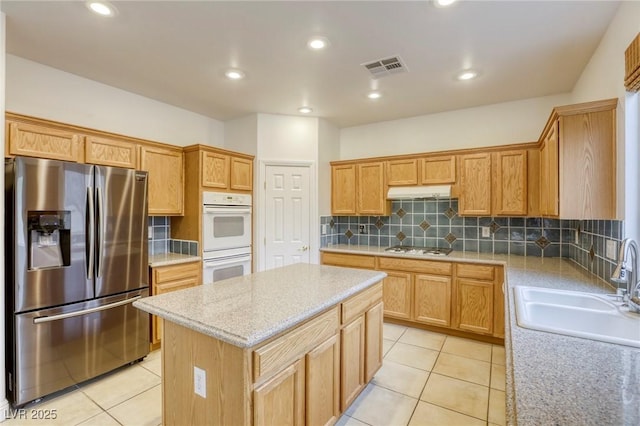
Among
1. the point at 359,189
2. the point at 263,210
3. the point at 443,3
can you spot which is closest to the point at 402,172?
the point at 359,189

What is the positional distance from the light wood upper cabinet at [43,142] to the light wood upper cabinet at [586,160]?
3802mm

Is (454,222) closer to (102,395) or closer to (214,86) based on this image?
(214,86)

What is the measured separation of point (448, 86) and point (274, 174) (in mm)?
2283

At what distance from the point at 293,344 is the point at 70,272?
1.94 meters

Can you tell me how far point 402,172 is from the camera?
12.8 ft

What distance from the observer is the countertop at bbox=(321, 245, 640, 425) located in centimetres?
76

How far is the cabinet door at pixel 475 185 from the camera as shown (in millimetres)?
3414

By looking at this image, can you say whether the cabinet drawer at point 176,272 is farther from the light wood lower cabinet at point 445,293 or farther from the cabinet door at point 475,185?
the cabinet door at point 475,185

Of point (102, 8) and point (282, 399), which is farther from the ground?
point (102, 8)

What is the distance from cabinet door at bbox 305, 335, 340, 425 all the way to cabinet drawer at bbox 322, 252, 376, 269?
1.98 metres

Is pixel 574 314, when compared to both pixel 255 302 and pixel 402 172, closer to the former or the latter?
pixel 255 302

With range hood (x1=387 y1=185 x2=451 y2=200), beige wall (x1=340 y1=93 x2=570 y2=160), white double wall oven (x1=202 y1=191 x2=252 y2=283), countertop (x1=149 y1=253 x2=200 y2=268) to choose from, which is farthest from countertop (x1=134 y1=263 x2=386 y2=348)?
beige wall (x1=340 y1=93 x2=570 y2=160)

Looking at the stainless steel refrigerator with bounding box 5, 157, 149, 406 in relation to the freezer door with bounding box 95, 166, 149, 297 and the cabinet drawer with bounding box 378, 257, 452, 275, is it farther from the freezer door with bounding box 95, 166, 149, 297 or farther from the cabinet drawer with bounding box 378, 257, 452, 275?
the cabinet drawer with bounding box 378, 257, 452, 275

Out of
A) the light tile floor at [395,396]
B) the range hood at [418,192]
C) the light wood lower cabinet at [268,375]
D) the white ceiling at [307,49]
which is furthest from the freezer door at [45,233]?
the range hood at [418,192]
